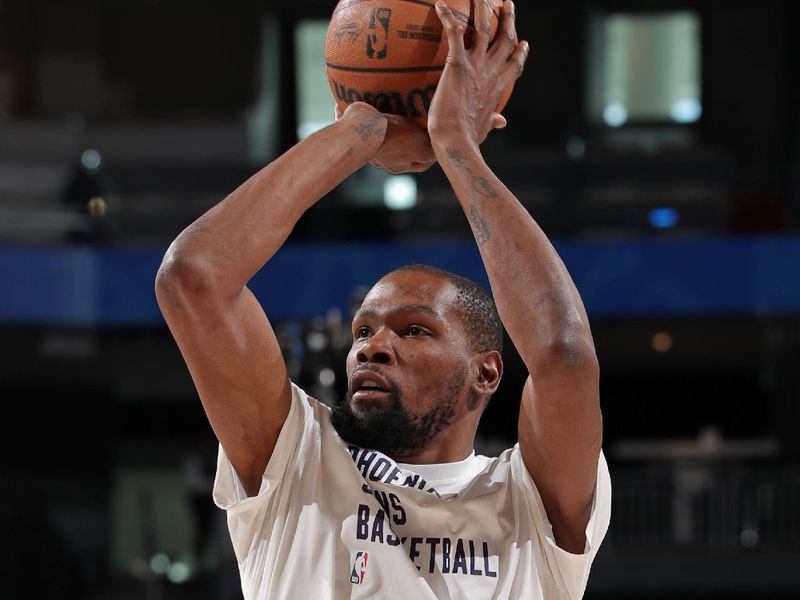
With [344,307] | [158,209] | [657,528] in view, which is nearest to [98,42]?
[158,209]

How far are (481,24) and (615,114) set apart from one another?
10.9 metres

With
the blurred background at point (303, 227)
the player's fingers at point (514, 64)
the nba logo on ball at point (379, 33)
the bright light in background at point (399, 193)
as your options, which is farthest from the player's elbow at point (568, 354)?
the bright light in background at point (399, 193)

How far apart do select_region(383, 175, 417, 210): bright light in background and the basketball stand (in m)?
9.60

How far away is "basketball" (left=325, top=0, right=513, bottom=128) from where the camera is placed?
2686 mm

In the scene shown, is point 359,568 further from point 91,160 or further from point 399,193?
point 91,160

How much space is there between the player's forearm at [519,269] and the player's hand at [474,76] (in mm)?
57

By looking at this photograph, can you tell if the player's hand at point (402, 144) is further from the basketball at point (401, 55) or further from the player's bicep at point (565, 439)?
the player's bicep at point (565, 439)

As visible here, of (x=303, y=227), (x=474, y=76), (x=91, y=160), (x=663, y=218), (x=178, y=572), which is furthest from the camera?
(x=303, y=227)

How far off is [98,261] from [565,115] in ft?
15.7

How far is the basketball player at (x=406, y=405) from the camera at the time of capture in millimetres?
2354

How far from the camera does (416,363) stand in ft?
8.29

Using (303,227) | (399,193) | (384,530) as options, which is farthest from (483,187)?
(303,227)

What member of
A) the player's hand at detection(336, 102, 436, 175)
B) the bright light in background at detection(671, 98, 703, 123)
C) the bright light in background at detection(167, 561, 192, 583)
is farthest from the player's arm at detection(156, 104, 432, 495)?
the bright light in background at detection(671, 98, 703, 123)

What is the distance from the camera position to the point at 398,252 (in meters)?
11.8
